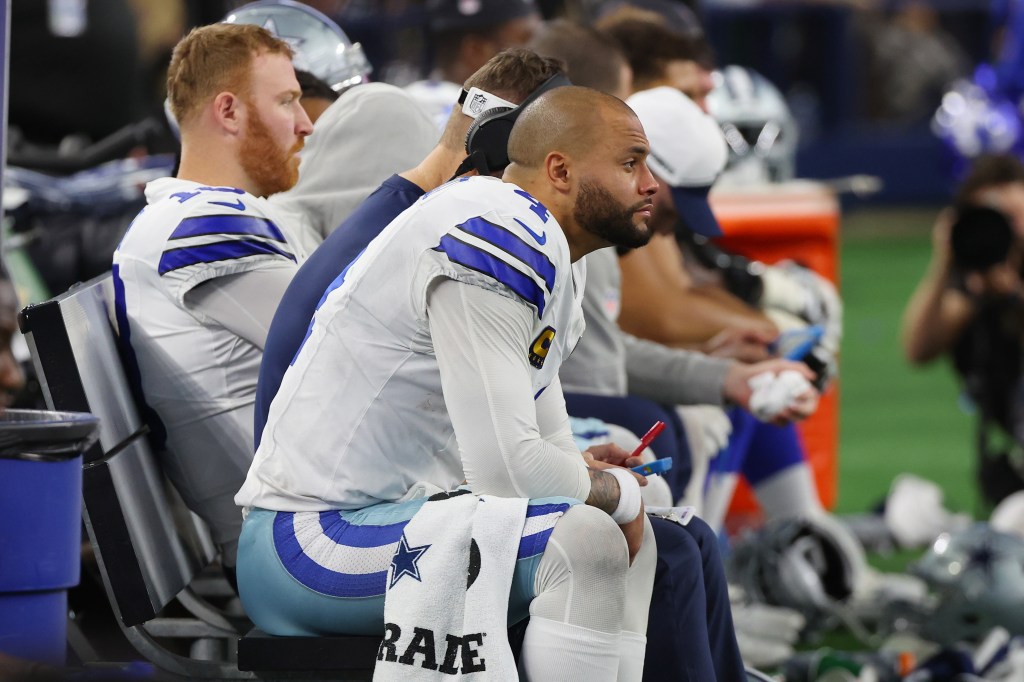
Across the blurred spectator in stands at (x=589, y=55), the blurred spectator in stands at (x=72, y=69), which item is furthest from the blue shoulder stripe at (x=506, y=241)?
the blurred spectator in stands at (x=72, y=69)

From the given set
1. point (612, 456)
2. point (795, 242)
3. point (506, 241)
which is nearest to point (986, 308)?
point (795, 242)

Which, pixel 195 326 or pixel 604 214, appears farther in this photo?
pixel 195 326

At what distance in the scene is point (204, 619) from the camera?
3678 millimetres

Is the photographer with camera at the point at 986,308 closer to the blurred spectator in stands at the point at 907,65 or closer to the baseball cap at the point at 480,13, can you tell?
the baseball cap at the point at 480,13

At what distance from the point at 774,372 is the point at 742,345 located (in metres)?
0.53

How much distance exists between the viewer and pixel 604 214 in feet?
9.70

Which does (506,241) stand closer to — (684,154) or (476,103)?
(476,103)

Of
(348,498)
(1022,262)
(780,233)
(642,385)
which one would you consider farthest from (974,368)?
(348,498)

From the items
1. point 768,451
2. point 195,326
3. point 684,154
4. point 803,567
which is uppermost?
point 684,154

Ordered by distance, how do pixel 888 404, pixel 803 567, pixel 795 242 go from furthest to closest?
pixel 888 404 → pixel 795 242 → pixel 803 567

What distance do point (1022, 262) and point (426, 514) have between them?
433 cm

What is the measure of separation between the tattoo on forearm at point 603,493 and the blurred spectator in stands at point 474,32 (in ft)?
9.40

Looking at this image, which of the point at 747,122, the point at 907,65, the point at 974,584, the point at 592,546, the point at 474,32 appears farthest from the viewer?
the point at 907,65

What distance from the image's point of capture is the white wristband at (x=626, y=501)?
2.89 meters
